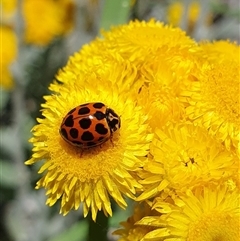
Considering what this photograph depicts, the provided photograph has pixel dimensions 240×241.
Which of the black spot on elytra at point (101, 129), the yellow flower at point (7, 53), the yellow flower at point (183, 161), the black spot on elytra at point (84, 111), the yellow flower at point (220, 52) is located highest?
the yellow flower at point (7, 53)

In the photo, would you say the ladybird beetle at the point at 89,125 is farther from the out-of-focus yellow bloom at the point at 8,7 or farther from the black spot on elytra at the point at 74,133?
the out-of-focus yellow bloom at the point at 8,7

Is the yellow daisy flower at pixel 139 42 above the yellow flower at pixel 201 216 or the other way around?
above

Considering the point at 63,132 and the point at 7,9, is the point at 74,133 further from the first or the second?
the point at 7,9

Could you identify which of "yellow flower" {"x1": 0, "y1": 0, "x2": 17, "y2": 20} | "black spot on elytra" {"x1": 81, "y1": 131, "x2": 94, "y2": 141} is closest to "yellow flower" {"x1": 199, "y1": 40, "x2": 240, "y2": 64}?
"black spot on elytra" {"x1": 81, "y1": 131, "x2": 94, "y2": 141}

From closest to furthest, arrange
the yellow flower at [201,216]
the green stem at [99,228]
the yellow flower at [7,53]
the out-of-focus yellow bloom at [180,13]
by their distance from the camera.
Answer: the yellow flower at [201,216]
the green stem at [99,228]
the yellow flower at [7,53]
the out-of-focus yellow bloom at [180,13]

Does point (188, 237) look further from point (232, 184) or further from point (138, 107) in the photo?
point (138, 107)

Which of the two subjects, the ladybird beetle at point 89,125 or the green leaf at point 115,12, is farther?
the green leaf at point 115,12

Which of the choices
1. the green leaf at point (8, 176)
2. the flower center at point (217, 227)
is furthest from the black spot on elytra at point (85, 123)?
the green leaf at point (8, 176)
